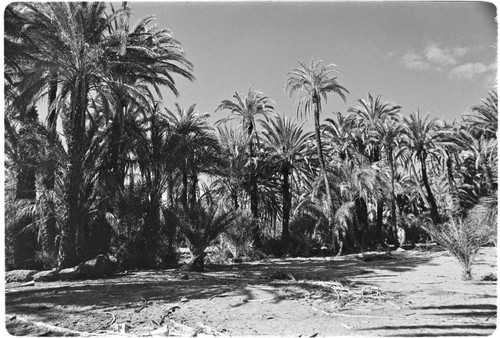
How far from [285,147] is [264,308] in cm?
1591

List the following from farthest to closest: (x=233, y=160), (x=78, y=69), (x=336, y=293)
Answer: (x=233, y=160), (x=78, y=69), (x=336, y=293)

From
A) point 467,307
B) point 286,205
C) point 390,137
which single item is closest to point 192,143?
point 286,205

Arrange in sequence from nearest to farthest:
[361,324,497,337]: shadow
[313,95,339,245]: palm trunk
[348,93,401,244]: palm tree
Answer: [361,324,497,337]: shadow
[313,95,339,245]: palm trunk
[348,93,401,244]: palm tree

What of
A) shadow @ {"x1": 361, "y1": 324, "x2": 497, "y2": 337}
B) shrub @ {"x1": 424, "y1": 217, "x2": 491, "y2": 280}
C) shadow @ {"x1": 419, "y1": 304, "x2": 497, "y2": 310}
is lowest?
shadow @ {"x1": 361, "y1": 324, "x2": 497, "y2": 337}

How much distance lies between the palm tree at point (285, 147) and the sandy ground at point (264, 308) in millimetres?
12848

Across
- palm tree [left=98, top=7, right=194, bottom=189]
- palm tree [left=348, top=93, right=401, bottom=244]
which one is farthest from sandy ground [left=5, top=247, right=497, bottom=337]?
palm tree [left=348, top=93, right=401, bottom=244]

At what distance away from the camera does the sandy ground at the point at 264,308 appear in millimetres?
4633

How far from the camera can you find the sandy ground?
4633 mm

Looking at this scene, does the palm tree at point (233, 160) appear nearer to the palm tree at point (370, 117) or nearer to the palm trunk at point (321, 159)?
the palm trunk at point (321, 159)

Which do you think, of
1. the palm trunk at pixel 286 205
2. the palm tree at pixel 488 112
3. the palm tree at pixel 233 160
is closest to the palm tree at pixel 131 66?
the palm tree at pixel 233 160

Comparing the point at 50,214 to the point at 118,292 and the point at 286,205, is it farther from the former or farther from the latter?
the point at 286,205

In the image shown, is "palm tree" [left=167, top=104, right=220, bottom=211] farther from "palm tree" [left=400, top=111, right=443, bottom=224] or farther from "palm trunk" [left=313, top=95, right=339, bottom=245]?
"palm tree" [left=400, top=111, right=443, bottom=224]

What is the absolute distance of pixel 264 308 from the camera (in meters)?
5.80

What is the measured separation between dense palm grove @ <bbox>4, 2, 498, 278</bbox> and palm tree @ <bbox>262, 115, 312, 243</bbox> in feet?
0.21
